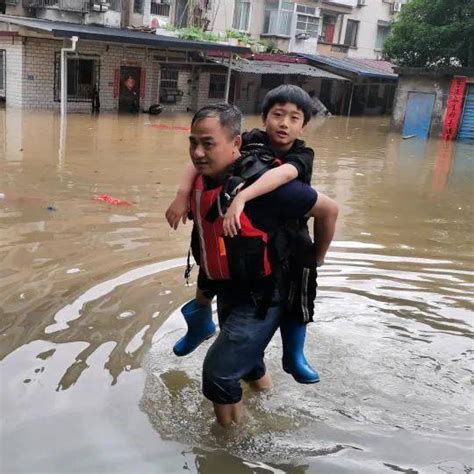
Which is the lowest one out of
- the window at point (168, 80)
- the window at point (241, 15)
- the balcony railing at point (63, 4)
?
the window at point (168, 80)

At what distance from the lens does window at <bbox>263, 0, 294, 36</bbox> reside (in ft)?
101

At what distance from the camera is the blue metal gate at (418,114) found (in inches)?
902

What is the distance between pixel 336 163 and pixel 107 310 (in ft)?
32.7

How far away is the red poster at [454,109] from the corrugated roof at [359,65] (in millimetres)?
6279

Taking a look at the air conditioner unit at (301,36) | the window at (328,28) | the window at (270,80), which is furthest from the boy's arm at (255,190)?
the window at (328,28)

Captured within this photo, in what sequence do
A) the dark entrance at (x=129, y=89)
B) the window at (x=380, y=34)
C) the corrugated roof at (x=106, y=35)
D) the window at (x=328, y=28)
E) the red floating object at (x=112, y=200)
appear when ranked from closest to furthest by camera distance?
the red floating object at (x=112, y=200) → the corrugated roof at (x=106, y=35) → the dark entrance at (x=129, y=89) → the window at (x=328, y=28) → the window at (x=380, y=34)

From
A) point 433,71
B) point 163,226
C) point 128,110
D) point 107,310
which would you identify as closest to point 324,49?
point 433,71

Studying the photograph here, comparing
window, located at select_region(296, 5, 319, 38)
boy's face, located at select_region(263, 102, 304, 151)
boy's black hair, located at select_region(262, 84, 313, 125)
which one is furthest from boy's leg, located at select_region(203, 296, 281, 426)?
window, located at select_region(296, 5, 319, 38)

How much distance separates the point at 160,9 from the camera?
83.2ft

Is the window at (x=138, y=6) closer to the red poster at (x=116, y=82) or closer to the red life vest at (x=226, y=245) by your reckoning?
the red poster at (x=116, y=82)

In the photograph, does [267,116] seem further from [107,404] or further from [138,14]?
[138,14]

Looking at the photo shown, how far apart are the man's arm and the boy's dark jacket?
4.5 inches

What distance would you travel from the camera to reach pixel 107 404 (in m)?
3.13

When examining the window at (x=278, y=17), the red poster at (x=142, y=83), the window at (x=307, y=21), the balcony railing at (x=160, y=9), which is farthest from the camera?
the window at (x=307, y=21)
